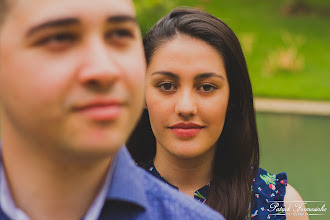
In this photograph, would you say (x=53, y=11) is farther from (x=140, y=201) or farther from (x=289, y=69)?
(x=289, y=69)

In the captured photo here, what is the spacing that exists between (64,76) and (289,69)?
704cm

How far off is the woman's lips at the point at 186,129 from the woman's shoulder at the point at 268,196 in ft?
1.35

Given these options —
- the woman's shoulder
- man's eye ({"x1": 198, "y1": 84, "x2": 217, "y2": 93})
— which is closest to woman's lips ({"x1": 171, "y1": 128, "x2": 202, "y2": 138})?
man's eye ({"x1": 198, "y1": 84, "x2": 217, "y2": 93})

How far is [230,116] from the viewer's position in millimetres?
2094

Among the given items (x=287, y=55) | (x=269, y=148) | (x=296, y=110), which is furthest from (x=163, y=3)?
(x=269, y=148)

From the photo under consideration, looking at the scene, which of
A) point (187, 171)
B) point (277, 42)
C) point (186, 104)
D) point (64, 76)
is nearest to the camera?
point (64, 76)

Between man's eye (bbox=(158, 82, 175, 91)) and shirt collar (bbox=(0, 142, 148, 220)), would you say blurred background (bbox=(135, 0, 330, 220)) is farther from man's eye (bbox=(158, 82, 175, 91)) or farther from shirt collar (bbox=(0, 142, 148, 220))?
shirt collar (bbox=(0, 142, 148, 220))

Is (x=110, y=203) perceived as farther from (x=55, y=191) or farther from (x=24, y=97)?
(x=24, y=97)

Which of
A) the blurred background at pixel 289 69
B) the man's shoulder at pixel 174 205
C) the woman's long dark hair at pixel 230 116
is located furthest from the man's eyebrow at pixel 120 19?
the blurred background at pixel 289 69

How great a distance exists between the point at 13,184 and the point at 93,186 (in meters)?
0.16

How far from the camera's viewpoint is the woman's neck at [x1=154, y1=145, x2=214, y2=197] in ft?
6.40

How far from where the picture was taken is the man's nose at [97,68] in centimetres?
82

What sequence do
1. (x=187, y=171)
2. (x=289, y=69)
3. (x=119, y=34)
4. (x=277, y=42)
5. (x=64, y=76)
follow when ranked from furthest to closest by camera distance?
(x=277, y=42) → (x=289, y=69) → (x=187, y=171) → (x=119, y=34) → (x=64, y=76)

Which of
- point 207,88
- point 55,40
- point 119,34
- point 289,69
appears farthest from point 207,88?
point 289,69
